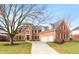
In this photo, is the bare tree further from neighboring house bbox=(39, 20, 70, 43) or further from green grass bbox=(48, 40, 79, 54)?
green grass bbox=(48, 40, 79, 54)

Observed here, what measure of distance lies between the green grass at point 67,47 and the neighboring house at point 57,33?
2.8 inches

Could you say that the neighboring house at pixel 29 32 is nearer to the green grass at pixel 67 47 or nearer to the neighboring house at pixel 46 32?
the neighboring house at pixel 46 32

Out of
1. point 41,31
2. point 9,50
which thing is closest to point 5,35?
point 9,50

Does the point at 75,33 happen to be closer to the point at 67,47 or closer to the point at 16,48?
the point at 67,47

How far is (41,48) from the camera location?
Answer: 3971mm

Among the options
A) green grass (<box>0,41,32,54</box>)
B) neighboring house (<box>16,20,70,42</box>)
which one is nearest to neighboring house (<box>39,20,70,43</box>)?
neighboring house (<box>16,20,70,42</box>)

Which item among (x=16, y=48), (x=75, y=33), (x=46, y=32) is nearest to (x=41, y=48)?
(x=46, y=32)

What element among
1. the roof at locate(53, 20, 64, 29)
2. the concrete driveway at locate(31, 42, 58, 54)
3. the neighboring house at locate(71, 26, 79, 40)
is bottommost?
the concrete driveway at locate(31, 42, 58, 54)

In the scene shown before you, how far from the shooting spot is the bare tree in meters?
3.95

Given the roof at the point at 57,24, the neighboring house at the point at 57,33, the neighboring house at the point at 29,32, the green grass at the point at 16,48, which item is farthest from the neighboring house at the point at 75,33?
the green grass at the point at 16,48

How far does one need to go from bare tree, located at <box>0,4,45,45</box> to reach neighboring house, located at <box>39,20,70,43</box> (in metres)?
0.27

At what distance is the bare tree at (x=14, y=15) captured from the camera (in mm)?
3947

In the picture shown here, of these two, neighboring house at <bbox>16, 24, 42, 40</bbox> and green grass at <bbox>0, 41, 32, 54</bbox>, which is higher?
neighboring house at <bbox>16, 24, 42, 40</bbox>
